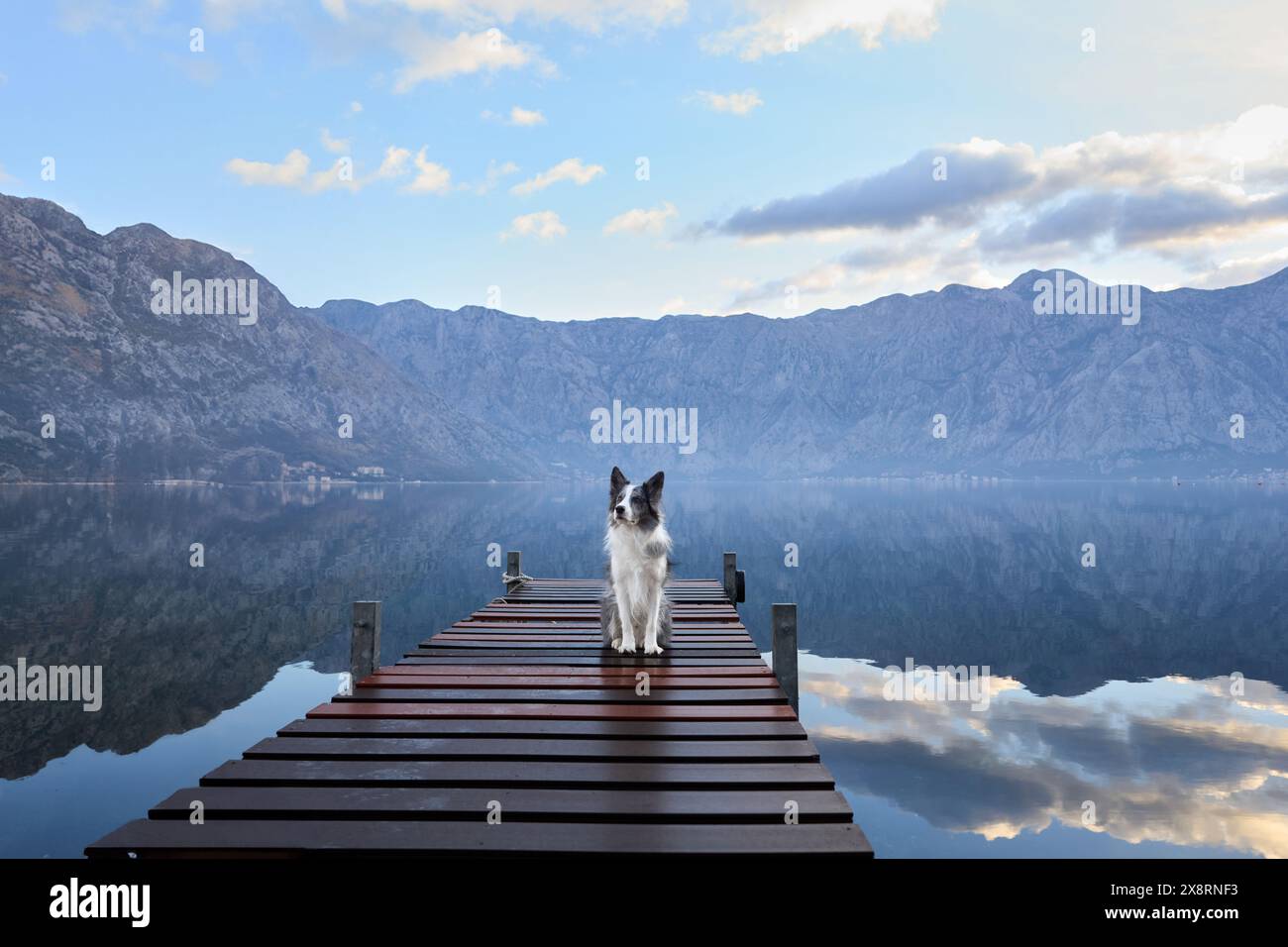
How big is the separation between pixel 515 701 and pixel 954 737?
A: 11059 millimetres

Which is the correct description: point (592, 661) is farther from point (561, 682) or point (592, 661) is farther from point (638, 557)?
point (638, 557)

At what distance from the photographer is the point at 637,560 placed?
10.7 metres

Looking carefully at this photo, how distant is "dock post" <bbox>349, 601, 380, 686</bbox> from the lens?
1134cm

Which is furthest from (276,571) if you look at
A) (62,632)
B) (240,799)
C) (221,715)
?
(240,799)

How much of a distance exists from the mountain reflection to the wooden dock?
569 cm

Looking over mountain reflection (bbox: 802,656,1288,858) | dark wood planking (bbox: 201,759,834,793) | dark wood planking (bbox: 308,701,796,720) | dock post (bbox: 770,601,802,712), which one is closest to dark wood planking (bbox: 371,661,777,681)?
dock post (bbox: 770,601,802,712)

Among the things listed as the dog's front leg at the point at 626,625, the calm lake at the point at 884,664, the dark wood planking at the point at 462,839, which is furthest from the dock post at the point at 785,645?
the dark wood planking at the point at 462,839

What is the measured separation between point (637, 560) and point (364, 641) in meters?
3.90

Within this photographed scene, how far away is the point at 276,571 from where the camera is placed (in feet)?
133

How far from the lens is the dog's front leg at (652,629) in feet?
37.9

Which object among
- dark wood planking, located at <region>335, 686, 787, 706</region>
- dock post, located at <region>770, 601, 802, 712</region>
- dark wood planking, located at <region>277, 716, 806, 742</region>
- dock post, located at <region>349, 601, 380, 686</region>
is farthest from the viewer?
dock post, located at <region>770, 601, 802, 712</region>

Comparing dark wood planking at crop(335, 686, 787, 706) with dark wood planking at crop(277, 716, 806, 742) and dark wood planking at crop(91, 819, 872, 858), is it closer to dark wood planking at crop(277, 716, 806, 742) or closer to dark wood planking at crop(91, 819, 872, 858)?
dark wood planking at crop(277, 716, 806, 742)
